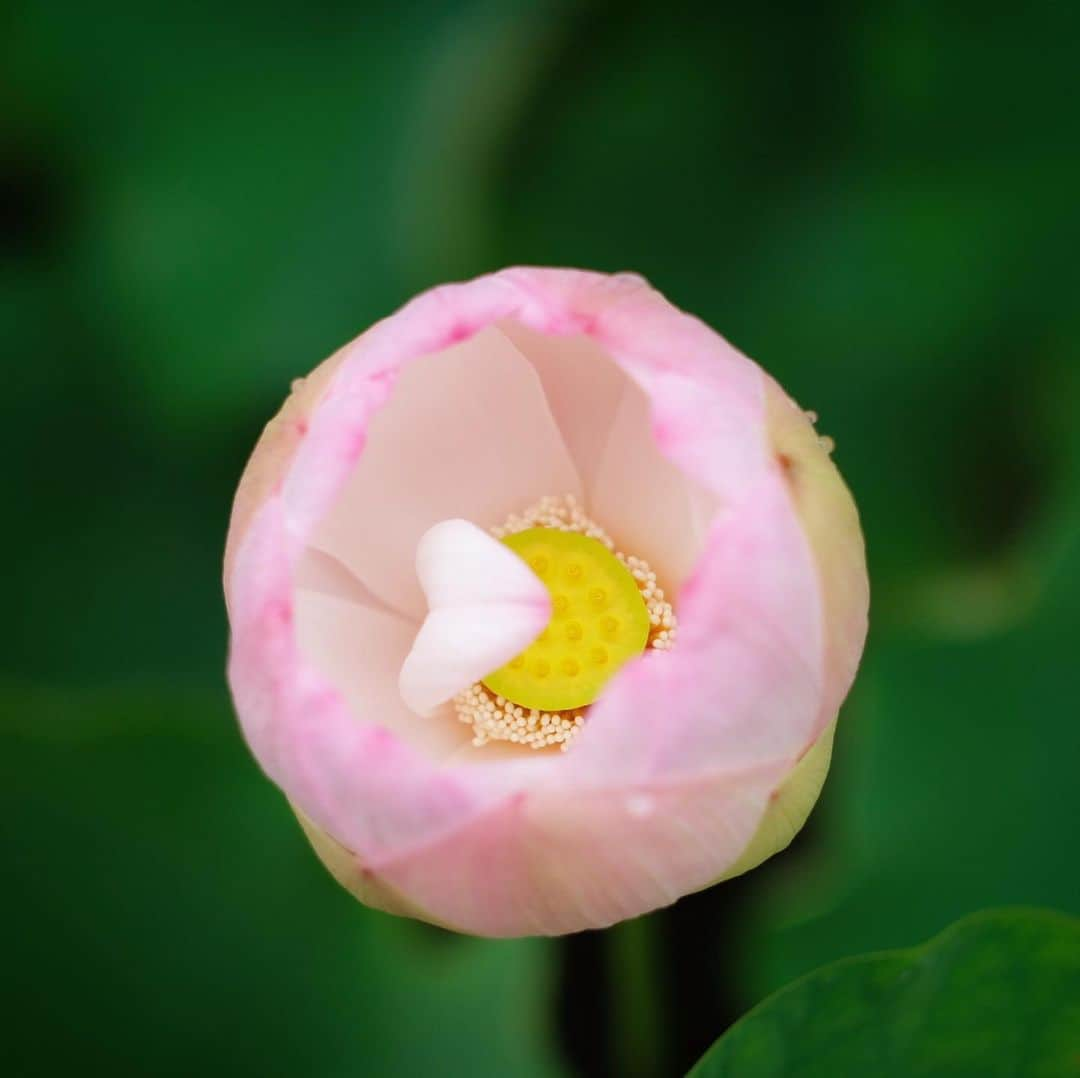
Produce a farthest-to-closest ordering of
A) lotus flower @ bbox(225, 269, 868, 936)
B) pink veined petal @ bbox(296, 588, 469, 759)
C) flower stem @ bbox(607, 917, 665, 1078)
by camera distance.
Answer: flower stem @ bbox(607, 917, 665, 1078) → pink veined petal @ bbox(296, 588, 469, 759) → lotus flower @ bbox(225, 269, 868, 936)

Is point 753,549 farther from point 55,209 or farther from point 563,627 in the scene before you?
point 55,209

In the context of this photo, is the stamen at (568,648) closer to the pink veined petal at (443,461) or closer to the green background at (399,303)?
the pink veined petal at (443,461)

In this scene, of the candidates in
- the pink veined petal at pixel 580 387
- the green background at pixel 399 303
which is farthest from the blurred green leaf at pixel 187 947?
the pink veined petal at pixel 580 387

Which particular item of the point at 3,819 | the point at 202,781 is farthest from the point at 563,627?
the point at 3,819

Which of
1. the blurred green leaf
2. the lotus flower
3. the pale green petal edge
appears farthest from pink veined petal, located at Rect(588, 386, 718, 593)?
the blurred green leaf

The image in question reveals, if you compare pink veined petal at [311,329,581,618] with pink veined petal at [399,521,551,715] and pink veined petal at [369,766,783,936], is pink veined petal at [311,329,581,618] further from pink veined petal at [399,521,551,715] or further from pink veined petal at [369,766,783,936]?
pink veined petal at [369,766,783,936]

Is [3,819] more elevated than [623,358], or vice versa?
[623,358]

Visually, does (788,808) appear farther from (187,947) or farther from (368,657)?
(187,947)
